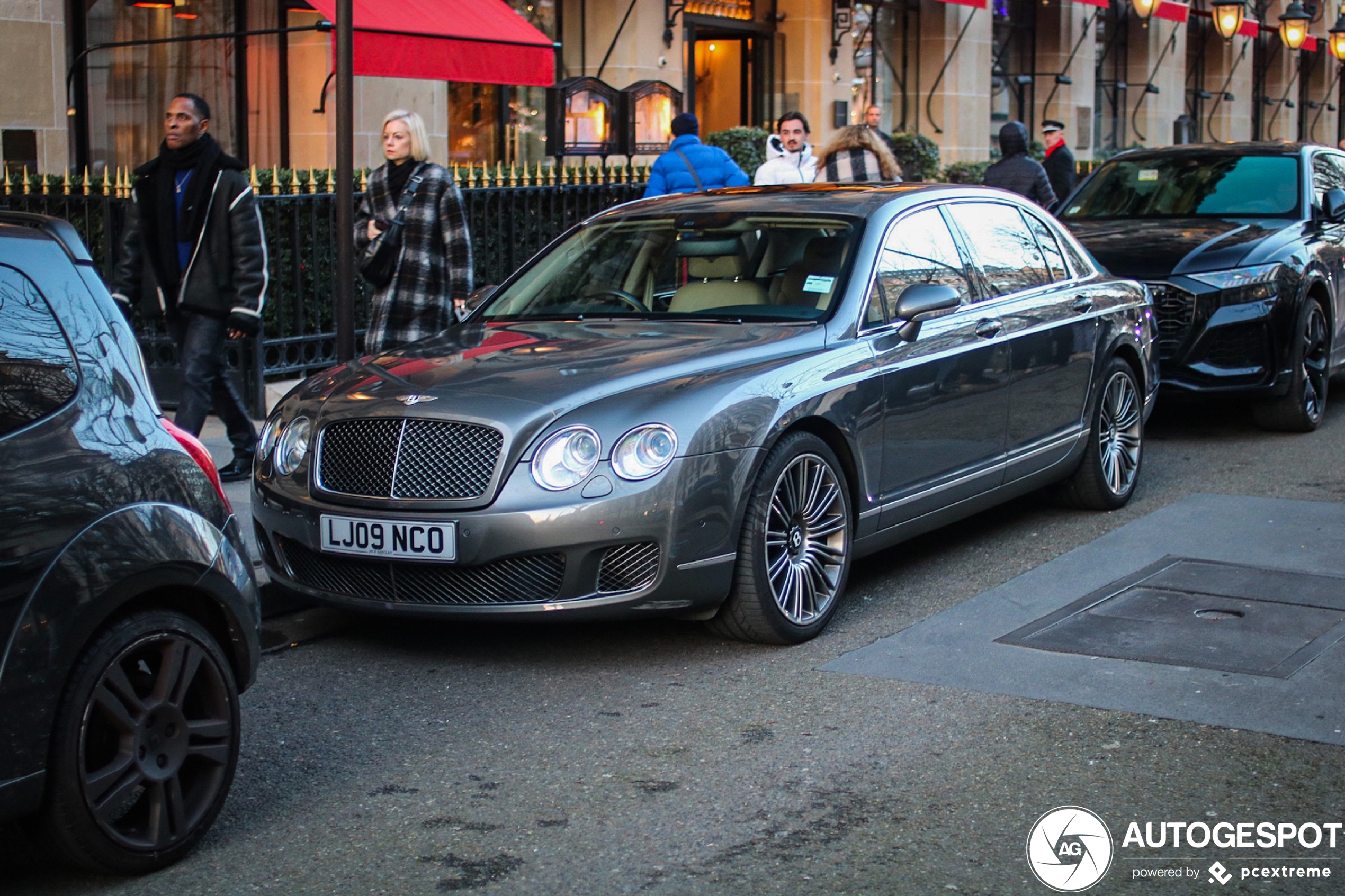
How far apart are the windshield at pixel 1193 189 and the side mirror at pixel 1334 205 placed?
202 mm

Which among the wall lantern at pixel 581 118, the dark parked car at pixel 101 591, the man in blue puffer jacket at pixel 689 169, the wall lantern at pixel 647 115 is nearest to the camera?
the dark parked car at pixel 101 591

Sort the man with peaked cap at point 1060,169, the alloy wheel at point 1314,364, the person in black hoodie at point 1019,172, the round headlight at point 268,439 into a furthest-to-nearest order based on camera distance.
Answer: the man with peaked cap at point 1060,169 < the person in black hoodie at point 1019,172 < the alloy wheel at point 1314,364 < the round headlight at point 268,439

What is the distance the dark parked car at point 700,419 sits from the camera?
547 cm

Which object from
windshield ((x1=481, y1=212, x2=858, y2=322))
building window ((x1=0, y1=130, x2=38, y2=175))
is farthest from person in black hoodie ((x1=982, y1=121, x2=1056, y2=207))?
building window ((x1=0, y1=130, x2=38, y2=175))

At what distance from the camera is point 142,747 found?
3945 millimetres

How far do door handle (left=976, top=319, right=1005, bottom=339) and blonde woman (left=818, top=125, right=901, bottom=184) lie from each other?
456 cm

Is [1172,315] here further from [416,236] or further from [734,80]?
[734,80]

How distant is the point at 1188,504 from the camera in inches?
327

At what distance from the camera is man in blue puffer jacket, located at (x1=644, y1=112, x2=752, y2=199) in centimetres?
1199

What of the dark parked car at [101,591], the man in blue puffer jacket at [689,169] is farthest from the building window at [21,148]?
the dark parked car at [101,591]

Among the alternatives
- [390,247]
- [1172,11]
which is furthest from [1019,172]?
[1172,11]

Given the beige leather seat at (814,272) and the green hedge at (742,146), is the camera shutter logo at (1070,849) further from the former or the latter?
the green hedge at (742,146)

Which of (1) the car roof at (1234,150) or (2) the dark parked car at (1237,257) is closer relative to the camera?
(2) the dark parked car at (1237,257)

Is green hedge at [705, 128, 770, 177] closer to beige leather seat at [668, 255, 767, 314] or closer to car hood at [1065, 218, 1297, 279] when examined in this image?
car hood at [1065, 218, 1297, 279]
